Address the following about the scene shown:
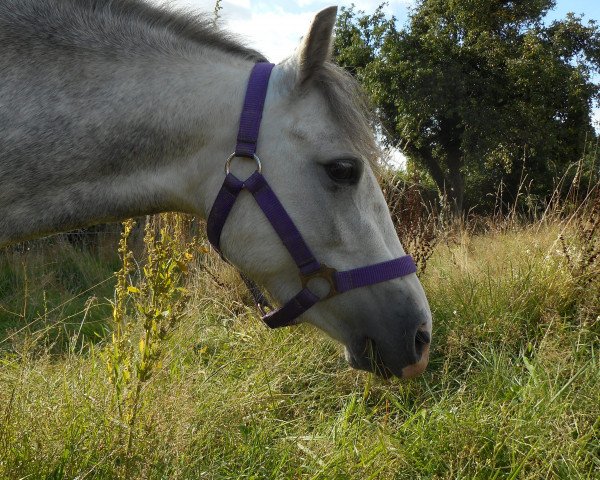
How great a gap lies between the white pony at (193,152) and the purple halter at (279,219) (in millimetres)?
27

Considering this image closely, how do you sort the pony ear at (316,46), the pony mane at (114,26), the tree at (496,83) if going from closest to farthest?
the pony ear at (316,46) < the pony mane at (114,26) < the tree at (496,83)

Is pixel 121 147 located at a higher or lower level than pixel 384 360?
higher

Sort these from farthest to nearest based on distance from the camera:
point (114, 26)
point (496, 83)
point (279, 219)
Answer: point (496, 83) → point (114, 26) → point (279, 219)

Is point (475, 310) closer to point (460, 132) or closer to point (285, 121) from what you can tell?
point (285, 121)

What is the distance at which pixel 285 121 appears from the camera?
1797 millimetres

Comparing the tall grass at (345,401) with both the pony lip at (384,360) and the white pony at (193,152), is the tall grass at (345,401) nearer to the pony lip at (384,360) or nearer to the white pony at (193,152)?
the pony lip at (384,360)

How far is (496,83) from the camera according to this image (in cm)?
1923

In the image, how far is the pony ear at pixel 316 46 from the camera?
1.73 m

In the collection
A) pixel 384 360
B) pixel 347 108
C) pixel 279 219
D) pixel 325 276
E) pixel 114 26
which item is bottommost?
pixel 384 360

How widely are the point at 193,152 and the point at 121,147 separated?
0.78ft

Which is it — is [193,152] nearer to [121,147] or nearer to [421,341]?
[121,147]

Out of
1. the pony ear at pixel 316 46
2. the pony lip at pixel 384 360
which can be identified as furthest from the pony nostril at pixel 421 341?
the pony ear at pixel 316 46

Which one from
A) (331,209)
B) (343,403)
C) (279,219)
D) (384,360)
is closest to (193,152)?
(279,219)

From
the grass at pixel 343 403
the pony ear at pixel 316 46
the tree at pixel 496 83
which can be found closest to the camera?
the pony ear at pixel 316 46
